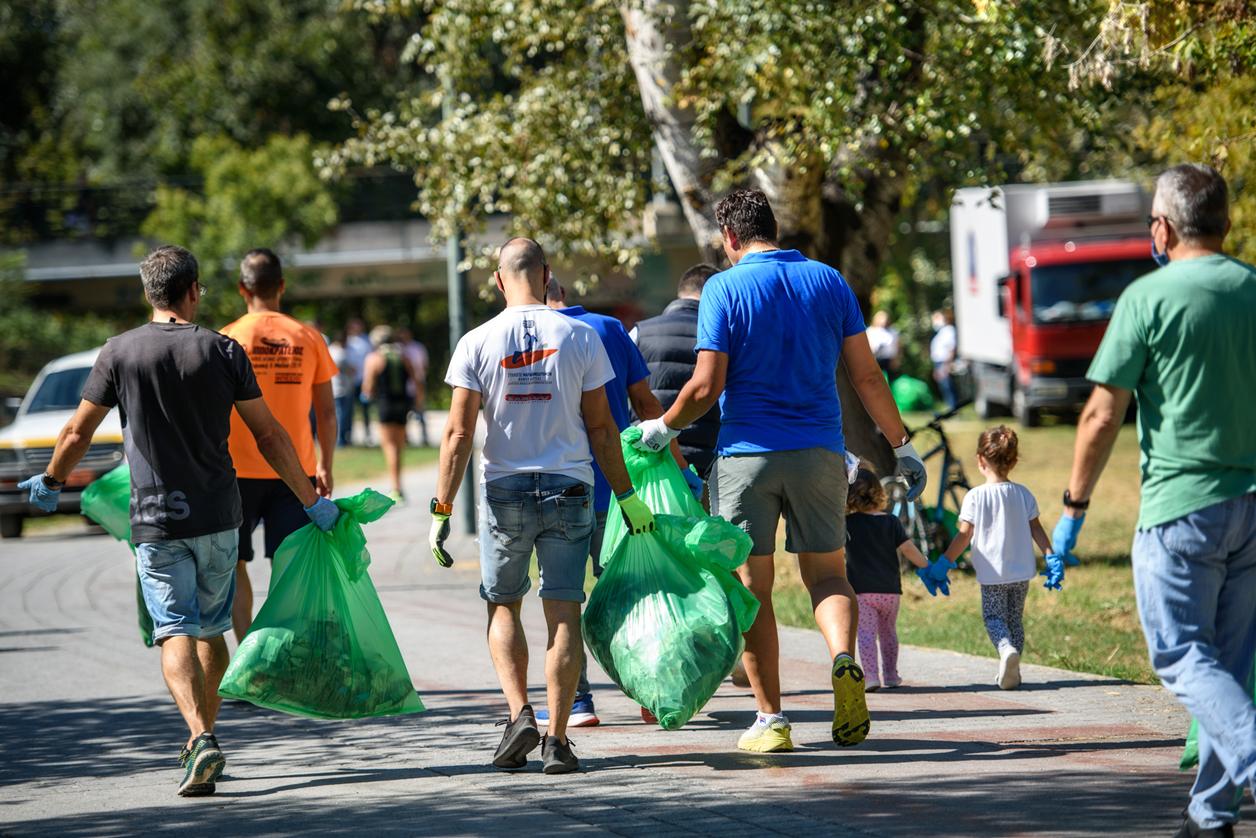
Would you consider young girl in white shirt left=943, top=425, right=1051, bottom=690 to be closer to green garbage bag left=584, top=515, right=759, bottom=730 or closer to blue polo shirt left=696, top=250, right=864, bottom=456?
blue polo shirt left=696, top=250, right=864, bottom=456

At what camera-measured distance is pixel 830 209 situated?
1194cm

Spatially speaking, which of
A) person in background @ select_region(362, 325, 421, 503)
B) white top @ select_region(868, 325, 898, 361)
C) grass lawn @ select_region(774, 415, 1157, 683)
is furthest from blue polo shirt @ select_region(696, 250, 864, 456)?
white top @ select_region(868, 325, 898, 361)

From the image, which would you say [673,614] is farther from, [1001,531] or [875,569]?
[1001,531]

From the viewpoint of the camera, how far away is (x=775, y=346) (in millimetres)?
6121

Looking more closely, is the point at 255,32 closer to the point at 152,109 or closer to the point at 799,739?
the point at 152,109

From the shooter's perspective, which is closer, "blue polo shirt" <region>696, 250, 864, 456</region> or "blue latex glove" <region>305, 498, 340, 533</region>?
"blue polo shirt" <region>696, 250, 864, 456</region>

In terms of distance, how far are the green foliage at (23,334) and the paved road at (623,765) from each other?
27.6 metres

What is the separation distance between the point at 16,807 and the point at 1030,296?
2203 cm

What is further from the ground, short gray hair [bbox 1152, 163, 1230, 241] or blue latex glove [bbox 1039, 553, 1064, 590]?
short gray hair [bbox 1152, 163, 1230, 241]

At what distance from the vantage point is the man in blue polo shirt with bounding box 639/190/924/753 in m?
6.13

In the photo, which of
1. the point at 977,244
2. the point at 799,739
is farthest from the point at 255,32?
the point at 799,739

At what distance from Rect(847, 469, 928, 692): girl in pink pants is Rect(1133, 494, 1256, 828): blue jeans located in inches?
116

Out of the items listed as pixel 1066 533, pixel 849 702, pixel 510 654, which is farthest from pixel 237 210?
pixel 1066 533

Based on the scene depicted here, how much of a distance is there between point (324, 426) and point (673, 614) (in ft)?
7.82
